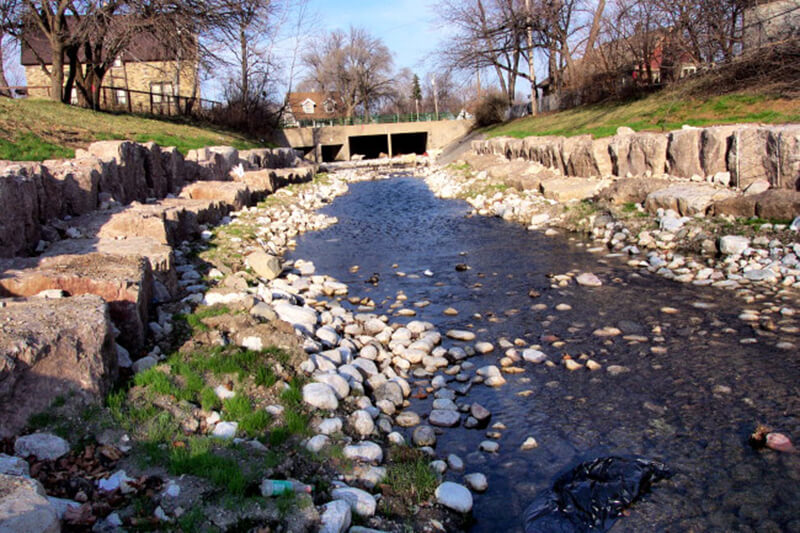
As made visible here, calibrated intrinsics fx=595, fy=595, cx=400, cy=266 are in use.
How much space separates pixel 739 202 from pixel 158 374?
8.93m

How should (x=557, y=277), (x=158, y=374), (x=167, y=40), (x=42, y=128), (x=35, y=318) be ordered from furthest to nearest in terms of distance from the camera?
(x=167, y=40) < (x=42, y=128) < (x=557, y=277) < (x=158, y=374) < (x=35, y=318)

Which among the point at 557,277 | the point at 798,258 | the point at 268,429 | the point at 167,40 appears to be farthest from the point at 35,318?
the point at 167,40

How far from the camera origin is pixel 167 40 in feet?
66.2

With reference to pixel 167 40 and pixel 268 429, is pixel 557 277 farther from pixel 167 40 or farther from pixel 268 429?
pixel 167 40

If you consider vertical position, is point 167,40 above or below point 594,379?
above

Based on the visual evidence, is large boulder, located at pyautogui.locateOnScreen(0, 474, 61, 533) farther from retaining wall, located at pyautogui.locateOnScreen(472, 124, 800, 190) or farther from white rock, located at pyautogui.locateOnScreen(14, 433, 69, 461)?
retaining wall, located at pyautogui.locateOnScreen(472, 124, 800, 190)

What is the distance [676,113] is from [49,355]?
17692 mm

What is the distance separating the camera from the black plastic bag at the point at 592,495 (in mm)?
3670

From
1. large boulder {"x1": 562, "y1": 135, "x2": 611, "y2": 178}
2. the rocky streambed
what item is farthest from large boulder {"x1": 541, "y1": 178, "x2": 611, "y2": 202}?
the rocky streambed

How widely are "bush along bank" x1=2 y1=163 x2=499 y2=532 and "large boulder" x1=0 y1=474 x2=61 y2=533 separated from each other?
0.02 meters

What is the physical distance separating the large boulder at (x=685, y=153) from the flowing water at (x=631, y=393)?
322 centimetres

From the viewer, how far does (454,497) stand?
150 inches

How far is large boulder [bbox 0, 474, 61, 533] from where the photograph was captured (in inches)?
87.4

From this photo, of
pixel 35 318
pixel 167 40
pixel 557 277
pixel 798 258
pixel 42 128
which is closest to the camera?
pixel 35 318
